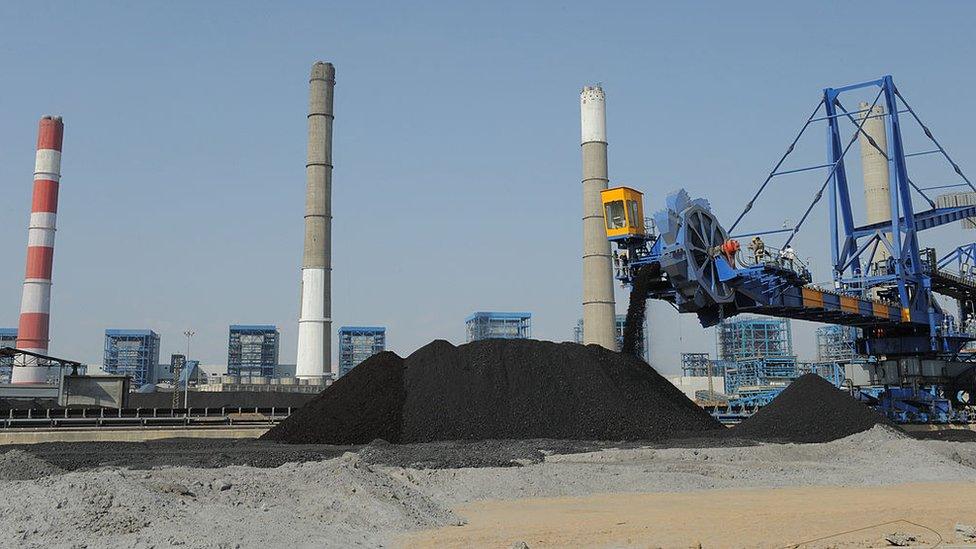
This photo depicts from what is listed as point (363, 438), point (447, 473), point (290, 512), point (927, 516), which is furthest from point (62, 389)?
point (927, 516)

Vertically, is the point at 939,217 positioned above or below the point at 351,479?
above

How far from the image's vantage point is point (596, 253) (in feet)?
169

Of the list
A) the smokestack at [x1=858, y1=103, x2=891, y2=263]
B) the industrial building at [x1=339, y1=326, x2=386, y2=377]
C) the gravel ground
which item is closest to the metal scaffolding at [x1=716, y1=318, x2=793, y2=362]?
the smokestack at [x1=858, y1=103, x2=891, y2=263]

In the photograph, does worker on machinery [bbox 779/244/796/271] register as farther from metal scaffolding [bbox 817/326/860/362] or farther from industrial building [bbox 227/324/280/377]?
industrial building [bbox 227/324/280/377]

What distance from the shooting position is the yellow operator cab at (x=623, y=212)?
25.9 m

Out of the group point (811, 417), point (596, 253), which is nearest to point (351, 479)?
point (811, 417)

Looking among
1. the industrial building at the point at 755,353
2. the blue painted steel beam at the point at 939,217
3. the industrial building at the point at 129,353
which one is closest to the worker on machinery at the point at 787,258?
the blue painted steel beam at the point at 939,217

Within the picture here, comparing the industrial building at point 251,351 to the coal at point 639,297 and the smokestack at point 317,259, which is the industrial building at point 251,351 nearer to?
the smokestack at point 317,259

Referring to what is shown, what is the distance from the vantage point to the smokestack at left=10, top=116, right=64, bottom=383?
46281 mm

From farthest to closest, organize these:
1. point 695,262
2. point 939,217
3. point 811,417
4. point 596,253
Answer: point 596,253 < point 939,217 < point 695,262 < point 811,417

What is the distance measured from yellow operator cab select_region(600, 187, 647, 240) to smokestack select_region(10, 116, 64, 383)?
113 feet

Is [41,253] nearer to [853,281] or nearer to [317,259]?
[317,259]

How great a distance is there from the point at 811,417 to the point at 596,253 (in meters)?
27.1

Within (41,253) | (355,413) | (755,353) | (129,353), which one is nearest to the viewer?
(355,413)
